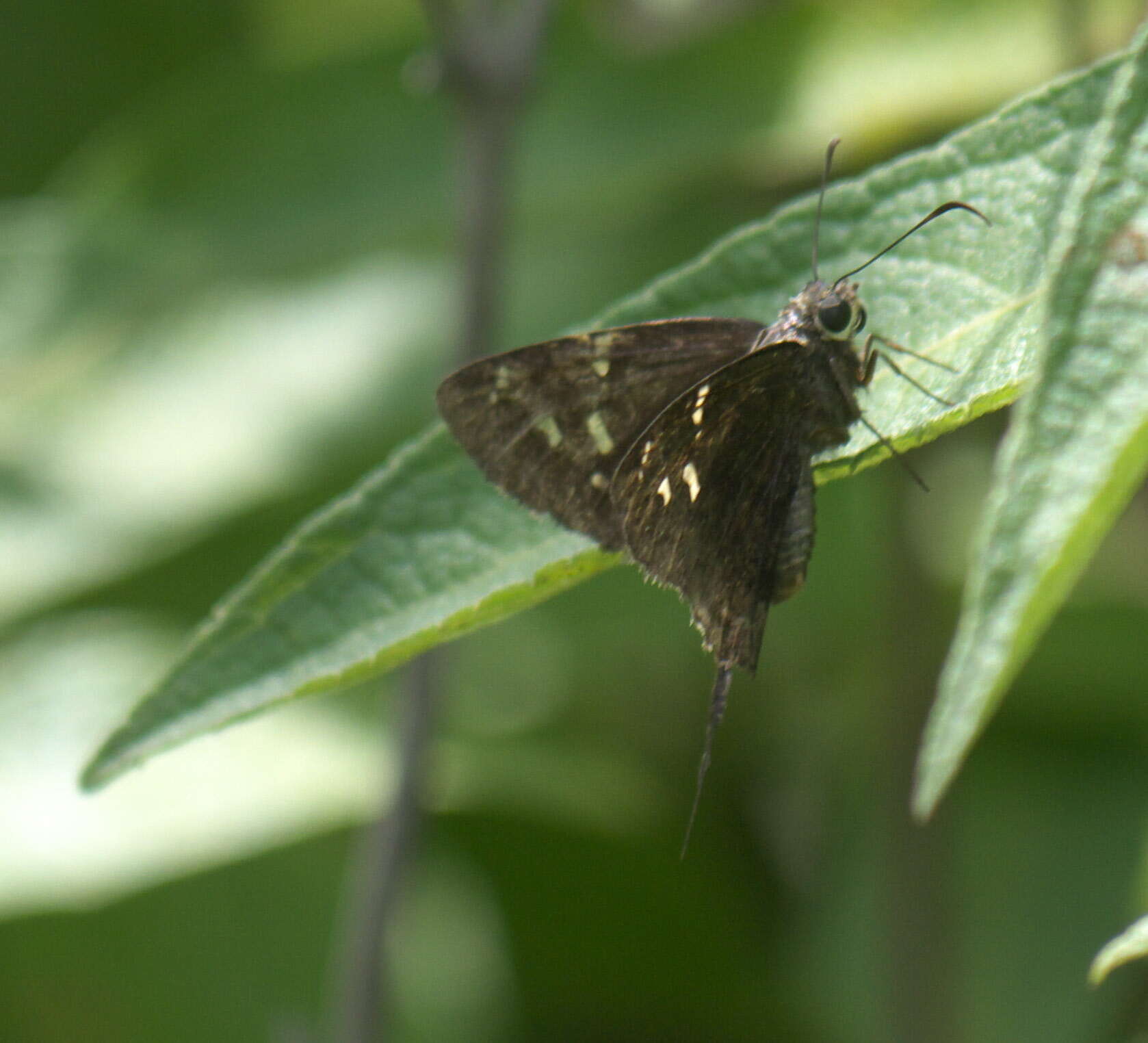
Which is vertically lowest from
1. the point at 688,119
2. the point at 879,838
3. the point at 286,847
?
the point at 879,838

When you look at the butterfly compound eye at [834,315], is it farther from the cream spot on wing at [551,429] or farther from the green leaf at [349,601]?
the green leaf at [349,601]

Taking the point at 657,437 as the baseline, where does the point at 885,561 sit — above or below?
below

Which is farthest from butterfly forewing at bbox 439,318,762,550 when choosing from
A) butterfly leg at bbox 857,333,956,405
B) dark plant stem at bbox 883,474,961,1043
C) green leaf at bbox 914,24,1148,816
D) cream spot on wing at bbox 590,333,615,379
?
A: dark plant stem at bbox 883,474,961,1043

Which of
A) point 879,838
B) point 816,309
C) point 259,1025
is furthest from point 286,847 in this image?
point 816,309

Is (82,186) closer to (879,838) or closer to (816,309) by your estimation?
(816,309)

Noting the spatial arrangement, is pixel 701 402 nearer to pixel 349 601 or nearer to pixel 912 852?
pixel 349 601

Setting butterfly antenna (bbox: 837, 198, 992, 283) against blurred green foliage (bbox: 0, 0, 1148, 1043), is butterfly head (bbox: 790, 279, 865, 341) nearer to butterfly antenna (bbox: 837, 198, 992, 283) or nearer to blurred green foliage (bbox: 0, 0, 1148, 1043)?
butterfly antenna (bbox: 837, 198, 992, 283)
